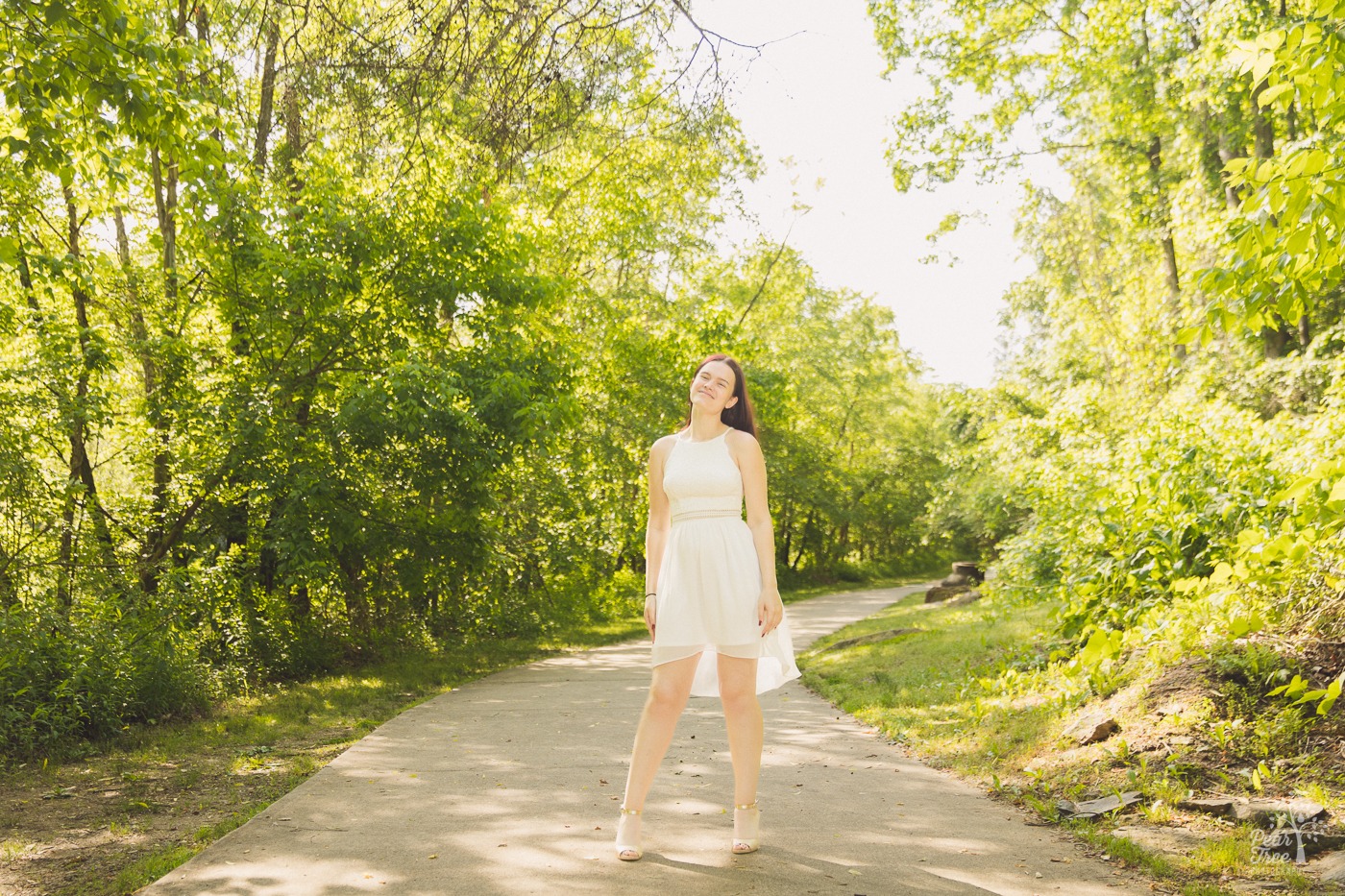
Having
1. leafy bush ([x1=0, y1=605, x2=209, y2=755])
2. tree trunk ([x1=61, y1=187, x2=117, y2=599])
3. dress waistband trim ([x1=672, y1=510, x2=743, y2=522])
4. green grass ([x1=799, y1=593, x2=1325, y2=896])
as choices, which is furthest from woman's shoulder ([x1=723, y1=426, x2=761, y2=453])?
tree trunk ([x1=61, y1=187, x2=117, y2=599])

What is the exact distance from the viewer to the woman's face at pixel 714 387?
15.3ft

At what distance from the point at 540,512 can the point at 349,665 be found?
4.94 metres

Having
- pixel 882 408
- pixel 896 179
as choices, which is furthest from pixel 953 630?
pixel 882 408

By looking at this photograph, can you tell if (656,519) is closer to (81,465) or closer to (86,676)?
(86,676)

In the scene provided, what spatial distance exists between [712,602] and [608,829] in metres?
1.26

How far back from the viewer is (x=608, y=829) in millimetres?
4734

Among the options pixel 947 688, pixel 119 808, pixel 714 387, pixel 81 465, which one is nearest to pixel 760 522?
pixel 714 387

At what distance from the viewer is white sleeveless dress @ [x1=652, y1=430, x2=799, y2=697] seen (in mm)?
4375

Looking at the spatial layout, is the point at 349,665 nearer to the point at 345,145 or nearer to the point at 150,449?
the point at 150,449

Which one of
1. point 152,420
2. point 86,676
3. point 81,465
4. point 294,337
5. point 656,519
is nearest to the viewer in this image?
point 656,519

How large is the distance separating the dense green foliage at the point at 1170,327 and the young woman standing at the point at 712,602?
1970 millimetres

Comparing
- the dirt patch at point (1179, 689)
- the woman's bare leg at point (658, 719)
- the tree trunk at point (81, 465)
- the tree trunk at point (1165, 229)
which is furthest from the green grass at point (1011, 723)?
the tree trunk at point (1165, 229)

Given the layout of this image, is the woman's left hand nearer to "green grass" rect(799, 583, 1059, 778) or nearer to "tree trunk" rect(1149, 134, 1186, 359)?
"green grass" rect(799, 583, 1059, 778)

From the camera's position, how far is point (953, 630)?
1316 centimetres
